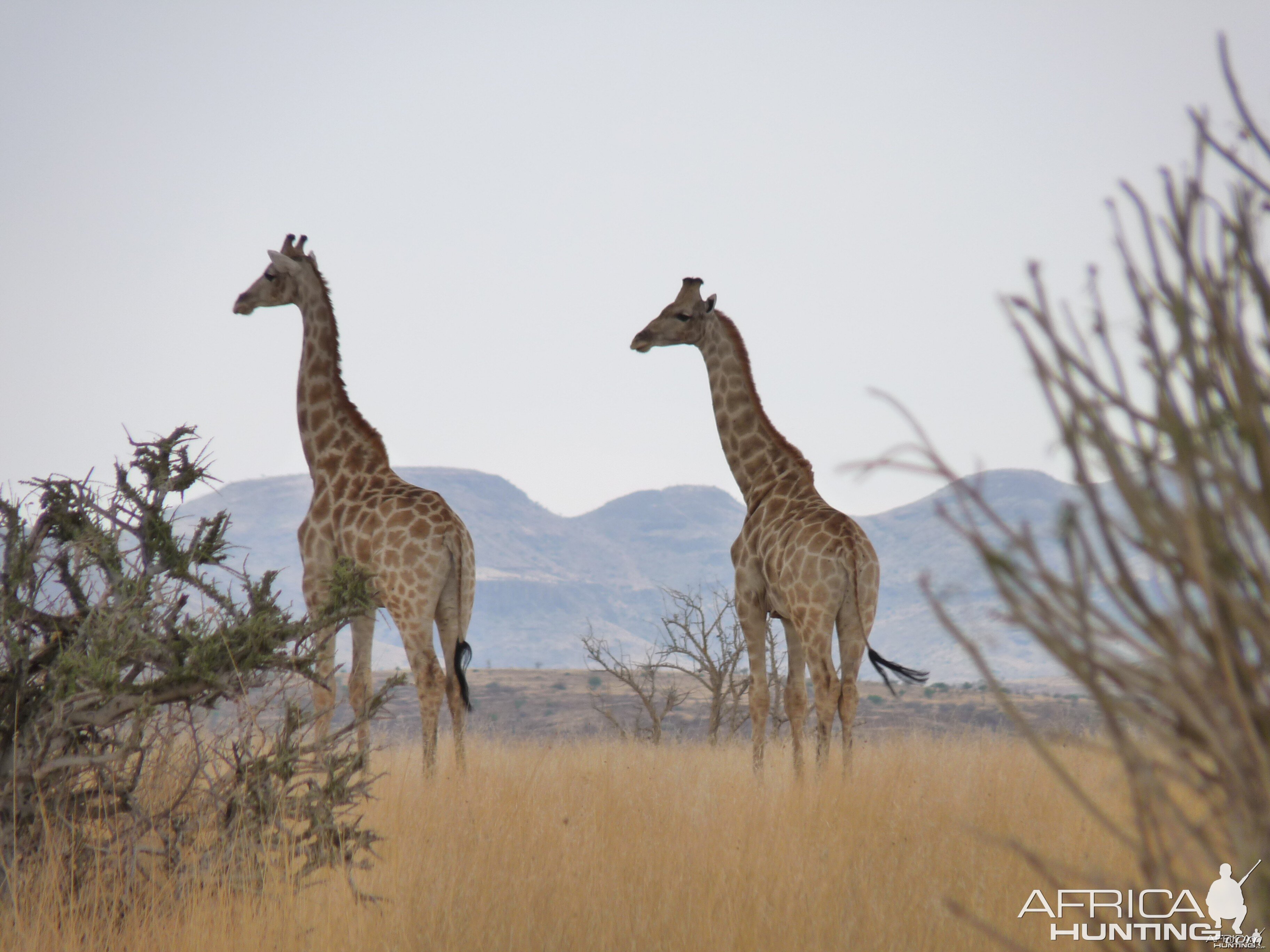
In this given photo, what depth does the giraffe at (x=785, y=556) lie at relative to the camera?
7.36m

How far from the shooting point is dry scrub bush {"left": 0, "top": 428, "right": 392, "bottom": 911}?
426cm

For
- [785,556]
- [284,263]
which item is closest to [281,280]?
[284,263]

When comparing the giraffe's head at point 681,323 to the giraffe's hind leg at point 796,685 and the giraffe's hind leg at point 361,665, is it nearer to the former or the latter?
the giraffe's hind leg at point 796,685

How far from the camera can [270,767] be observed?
15.1ft

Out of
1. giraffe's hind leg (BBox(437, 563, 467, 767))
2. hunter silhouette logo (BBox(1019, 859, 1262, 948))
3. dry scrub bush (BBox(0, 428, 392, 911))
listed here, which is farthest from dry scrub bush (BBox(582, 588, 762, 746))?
hunter silhouette logo (BBox(1019, 859, 1262, 948))

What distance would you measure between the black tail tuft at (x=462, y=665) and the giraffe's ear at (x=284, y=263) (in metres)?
3.54

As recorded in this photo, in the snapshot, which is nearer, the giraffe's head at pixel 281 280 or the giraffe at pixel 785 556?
the giraffe at pixel 785 556

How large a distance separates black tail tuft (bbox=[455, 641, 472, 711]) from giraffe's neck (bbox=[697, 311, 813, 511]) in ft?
8.60

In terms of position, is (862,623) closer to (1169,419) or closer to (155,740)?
(155,740)

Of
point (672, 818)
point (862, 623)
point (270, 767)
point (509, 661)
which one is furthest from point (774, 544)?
point (509, 661)

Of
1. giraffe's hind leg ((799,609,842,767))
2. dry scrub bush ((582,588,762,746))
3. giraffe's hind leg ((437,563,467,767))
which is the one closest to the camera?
giraffe's hind leg ((799,609,842,767))

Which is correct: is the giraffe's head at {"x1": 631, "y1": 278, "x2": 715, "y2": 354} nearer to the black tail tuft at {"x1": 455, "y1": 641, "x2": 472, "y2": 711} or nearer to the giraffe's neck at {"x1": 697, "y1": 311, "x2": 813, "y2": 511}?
the giraffe's neck at {"x1": 697, "y1": 311, "x2": 813, "y2": 511}

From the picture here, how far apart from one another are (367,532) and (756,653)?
3.15 m

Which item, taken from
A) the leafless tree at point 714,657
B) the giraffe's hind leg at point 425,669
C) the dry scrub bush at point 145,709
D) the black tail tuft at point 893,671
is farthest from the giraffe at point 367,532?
the leafless tree at point 714,657
